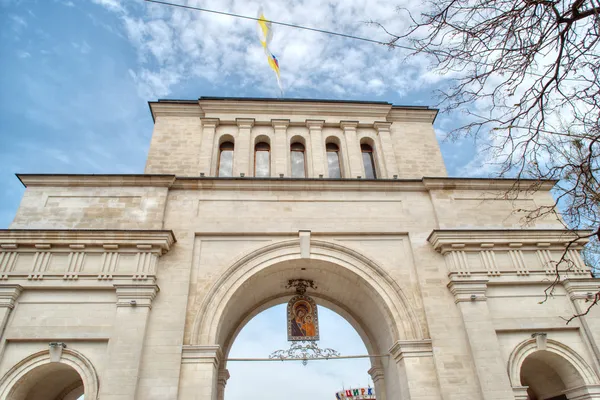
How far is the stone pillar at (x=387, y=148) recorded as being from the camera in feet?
48.5

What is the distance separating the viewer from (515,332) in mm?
11266

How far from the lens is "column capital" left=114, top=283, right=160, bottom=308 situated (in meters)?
10.8

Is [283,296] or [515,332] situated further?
[283,296]

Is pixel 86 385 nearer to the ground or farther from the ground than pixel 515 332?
nearer to the ground

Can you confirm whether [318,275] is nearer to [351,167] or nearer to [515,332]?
[351,167]

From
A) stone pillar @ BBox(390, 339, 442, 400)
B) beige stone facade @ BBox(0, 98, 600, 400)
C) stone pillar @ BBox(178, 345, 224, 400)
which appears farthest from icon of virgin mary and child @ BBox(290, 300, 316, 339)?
stone pillar @ BBox(178, 345, 224, 400)

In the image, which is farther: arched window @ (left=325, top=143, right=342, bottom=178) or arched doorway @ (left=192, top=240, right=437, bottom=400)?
arched window @ (left=325, top=143, right=342, bottom=178)

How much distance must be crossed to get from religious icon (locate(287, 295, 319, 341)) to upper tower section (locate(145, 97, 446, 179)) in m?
4.53

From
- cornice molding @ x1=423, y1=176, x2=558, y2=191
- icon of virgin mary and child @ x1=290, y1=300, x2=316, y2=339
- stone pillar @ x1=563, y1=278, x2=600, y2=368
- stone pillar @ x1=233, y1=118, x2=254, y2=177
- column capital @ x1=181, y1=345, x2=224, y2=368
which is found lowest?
column capital @ x1=181, y1=345, x2=224, y2=368

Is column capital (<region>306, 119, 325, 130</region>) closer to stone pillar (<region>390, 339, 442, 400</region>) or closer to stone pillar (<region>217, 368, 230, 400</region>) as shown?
stone pillar (<region>390, 339, 442, 400</region>)

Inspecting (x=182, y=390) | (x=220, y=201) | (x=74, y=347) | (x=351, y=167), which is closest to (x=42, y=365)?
(x=74, y=347)

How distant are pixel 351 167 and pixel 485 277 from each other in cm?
578

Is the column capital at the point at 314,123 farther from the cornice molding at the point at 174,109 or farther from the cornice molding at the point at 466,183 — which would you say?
the cornice molding at the point at 466,183

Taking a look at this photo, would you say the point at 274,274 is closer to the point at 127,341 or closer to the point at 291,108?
the point at 127,341
